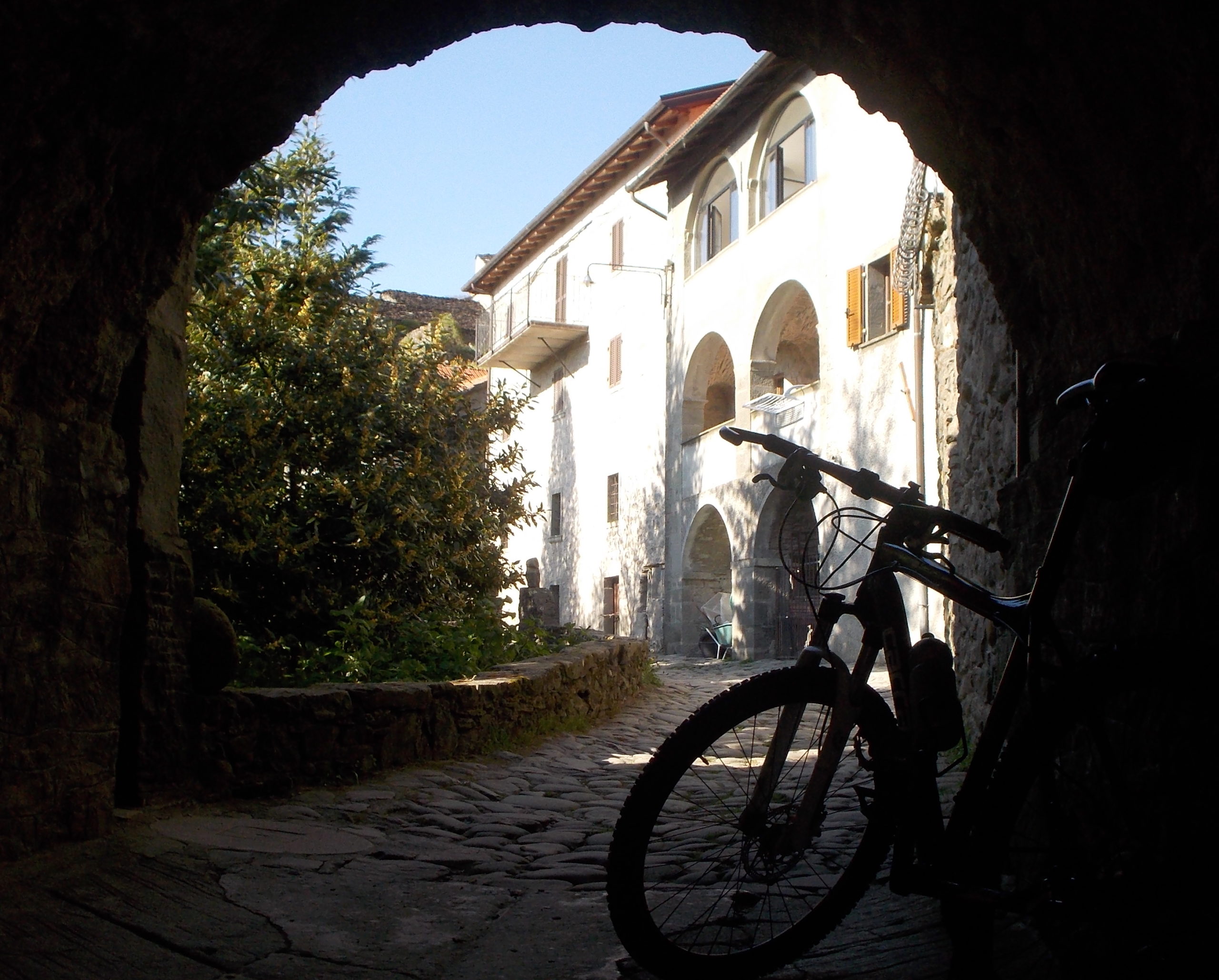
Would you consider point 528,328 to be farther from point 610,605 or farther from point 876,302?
point 876,302

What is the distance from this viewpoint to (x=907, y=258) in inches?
420

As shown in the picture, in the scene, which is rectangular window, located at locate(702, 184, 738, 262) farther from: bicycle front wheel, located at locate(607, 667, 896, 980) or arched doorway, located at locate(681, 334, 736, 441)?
bicycle front wheel, located at locate(607, 667, 896, 980)

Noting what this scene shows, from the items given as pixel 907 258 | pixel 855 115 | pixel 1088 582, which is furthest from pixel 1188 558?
pixel 855 115

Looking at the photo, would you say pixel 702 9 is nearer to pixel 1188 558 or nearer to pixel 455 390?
pixel 1188 558

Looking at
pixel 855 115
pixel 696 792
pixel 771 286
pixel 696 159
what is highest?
pixel 696 159

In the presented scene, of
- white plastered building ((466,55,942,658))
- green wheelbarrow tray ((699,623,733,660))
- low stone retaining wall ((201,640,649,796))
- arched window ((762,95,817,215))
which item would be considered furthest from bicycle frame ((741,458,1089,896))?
green wheelbarrow tray ((699,623,733,660))

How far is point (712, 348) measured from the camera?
68.8 feet

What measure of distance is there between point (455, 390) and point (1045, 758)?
816 centimetres

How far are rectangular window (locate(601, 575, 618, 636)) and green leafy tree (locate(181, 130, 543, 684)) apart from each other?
14.7 metres

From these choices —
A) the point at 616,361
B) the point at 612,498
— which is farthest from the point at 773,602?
the point at 616,361

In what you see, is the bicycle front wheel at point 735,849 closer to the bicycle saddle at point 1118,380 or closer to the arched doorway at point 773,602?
the bicycle saddle at point 1118,380

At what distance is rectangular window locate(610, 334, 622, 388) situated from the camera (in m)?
24.4

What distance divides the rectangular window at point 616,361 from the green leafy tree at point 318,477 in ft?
48.0

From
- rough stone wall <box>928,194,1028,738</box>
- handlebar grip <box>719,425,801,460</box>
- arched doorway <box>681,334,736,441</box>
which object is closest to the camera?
handlebar grip <box>719,425,801,460</box>
